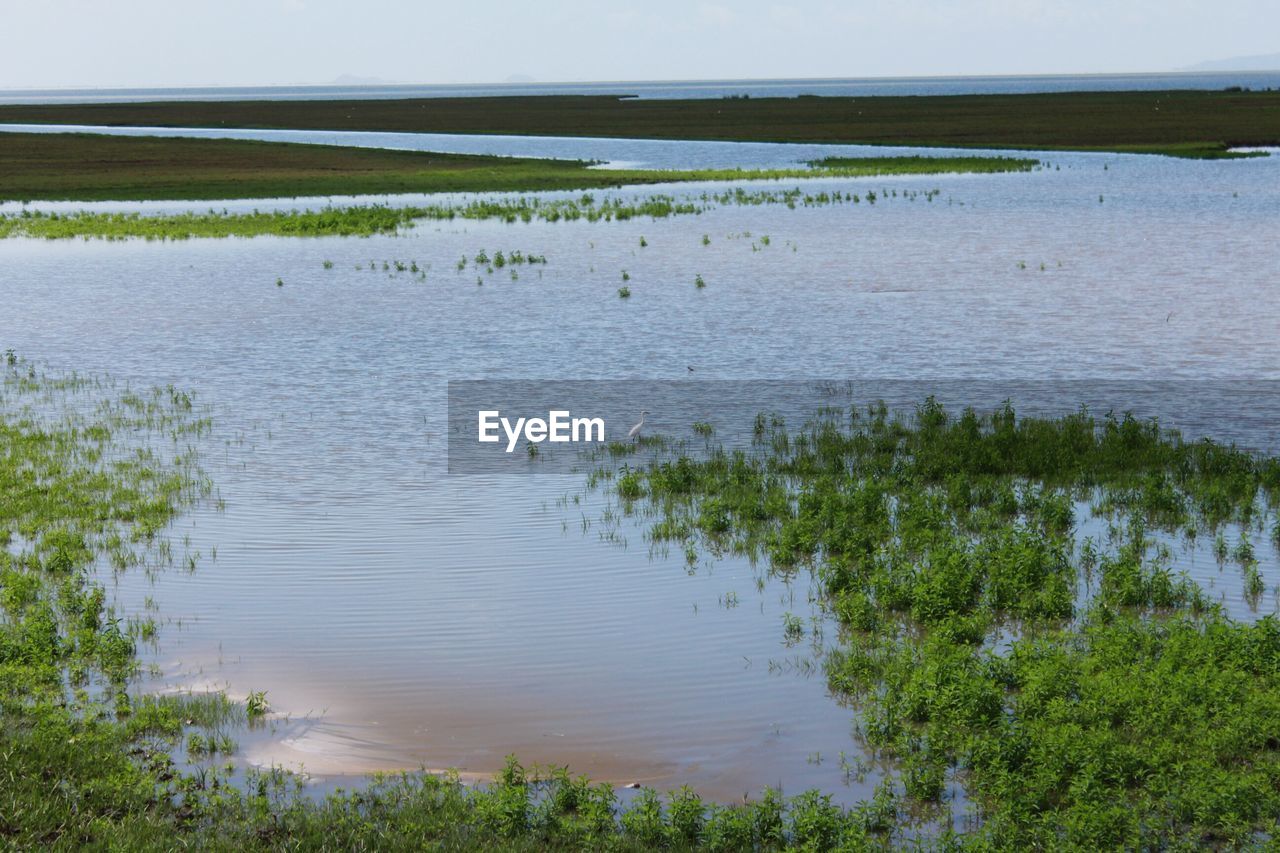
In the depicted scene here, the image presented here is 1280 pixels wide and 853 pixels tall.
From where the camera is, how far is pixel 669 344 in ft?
94.6

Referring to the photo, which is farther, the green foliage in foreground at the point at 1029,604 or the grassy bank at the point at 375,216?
the grassy bank at the point at 375,216

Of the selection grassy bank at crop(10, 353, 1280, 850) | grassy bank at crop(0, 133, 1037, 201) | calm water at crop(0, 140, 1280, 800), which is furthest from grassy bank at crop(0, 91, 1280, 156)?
grassy bank at crop(10, 353, 1280, 850)

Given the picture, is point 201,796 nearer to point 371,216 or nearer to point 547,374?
point 547,374

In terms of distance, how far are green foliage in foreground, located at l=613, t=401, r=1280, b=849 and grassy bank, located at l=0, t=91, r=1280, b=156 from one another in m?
65.7

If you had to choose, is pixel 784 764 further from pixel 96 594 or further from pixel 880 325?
pixel 880 325

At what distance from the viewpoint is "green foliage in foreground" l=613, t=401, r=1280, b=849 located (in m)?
9.84

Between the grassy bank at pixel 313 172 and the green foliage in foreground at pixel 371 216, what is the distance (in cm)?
707

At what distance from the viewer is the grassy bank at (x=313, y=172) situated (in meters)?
65.2

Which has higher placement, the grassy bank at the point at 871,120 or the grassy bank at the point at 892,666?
the grassy bank at the point at 871,120

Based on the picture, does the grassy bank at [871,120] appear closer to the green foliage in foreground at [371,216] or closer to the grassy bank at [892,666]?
the green foliage in foreground at [371,216]

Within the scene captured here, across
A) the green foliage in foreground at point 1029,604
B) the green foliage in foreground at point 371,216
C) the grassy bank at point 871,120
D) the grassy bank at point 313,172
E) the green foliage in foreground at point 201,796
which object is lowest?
the green foliage in foreground at point 201,796

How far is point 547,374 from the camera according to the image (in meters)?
25.9

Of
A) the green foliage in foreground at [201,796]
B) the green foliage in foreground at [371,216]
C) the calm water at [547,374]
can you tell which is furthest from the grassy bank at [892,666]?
the green foliage in foreground at [371,216]

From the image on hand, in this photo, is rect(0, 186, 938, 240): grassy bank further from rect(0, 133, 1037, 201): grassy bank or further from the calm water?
rect(0, 133, 1037, 201): grassy bank
